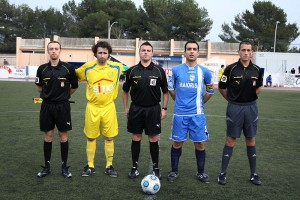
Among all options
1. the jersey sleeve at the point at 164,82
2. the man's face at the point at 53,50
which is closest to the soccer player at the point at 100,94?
the man's face at the point at 53,50

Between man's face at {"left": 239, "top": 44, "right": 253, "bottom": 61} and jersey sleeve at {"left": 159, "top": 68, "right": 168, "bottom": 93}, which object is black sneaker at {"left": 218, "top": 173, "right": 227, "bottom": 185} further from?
man's face at {"left": 239, "top": 44, "right": 253, "bottom": 61}

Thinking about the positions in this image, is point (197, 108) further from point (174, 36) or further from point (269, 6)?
point (269, 6)

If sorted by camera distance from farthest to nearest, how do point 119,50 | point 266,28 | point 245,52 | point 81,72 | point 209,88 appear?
point 266,28
point 119,50
point 81,72
point 209,88
point 245,52

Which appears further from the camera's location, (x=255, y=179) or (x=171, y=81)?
(x=171, y=81)

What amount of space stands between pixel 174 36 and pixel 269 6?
16.6 metres

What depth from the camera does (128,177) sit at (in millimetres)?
4801

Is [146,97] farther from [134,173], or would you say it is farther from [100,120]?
[134,173]

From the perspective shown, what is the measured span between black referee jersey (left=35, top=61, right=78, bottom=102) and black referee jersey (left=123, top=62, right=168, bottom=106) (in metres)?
0.89

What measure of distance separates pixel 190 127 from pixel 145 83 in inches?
35.0

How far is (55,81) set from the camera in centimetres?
475

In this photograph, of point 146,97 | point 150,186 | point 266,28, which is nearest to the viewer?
point 150,186

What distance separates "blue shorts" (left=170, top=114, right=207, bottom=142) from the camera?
15.3 feet

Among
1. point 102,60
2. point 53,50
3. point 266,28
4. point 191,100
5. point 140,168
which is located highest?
point 266,28

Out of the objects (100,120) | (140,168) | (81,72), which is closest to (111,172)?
(140,168)
